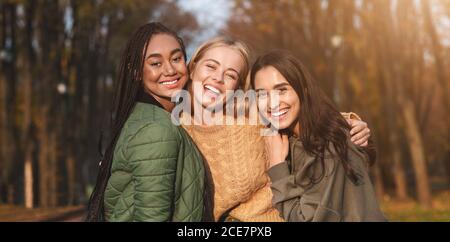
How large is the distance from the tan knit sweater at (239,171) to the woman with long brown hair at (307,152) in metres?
0.10

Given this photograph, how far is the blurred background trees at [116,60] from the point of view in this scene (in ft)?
54.8

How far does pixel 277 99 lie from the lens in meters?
4.16

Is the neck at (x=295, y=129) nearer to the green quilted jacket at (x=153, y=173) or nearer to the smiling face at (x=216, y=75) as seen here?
the smiling face at (x=216, y=75)

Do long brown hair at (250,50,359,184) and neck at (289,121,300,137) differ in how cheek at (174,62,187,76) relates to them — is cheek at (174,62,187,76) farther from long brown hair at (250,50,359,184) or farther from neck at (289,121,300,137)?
neck at (289,121,300,137)

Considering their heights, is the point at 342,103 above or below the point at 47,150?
above

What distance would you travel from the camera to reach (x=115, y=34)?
65.5 feet

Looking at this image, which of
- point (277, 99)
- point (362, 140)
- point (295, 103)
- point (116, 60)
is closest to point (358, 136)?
point (362, 140)

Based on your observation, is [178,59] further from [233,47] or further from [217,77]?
[233,47]

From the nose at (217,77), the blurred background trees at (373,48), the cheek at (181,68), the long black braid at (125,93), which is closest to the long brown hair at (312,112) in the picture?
the nose at (217,77)

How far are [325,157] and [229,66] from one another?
3.12 feet

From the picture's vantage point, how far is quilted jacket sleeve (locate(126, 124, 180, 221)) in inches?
136

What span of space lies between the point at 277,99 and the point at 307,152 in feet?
1.38
